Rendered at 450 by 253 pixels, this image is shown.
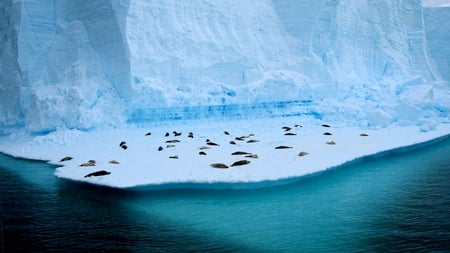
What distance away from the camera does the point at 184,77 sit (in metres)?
14.8

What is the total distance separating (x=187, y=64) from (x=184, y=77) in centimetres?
53

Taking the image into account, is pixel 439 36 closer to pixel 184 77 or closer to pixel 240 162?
pixel 184 77

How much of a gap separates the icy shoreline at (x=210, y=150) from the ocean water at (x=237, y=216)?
242 mm

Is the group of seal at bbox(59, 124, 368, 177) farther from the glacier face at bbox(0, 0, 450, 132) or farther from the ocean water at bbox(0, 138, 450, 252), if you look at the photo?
the glacier face at bbox(0, 0, 450, 132)

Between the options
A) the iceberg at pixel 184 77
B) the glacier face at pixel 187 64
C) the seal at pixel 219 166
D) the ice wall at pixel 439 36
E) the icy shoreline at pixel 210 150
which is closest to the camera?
the icy shoreline at pixel 210 150

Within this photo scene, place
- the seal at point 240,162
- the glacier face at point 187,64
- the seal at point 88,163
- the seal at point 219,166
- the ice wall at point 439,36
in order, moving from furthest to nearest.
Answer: the ice wall at point 439,36
the glacier face at point 187,64
the seal at point 88,163
the seal at point 240,162
the seal at point 219,166

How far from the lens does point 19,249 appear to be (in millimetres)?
5270

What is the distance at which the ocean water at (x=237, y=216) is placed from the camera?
544 cm

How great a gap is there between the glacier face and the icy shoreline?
0.81 meters

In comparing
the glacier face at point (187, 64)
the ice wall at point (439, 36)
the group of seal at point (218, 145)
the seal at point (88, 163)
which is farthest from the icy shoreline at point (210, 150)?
the ice wall at point (439, 36)

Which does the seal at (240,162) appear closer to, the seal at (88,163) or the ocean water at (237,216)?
the ocean water at (237,216)

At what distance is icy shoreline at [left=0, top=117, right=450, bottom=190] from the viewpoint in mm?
7918

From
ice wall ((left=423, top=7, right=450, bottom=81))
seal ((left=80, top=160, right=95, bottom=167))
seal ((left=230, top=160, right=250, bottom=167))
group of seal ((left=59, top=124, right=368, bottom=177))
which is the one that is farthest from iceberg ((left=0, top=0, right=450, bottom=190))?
ice wall ((left=423, top=7, right=450, bottom=81))

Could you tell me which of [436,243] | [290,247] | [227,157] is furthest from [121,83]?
[436,243]
